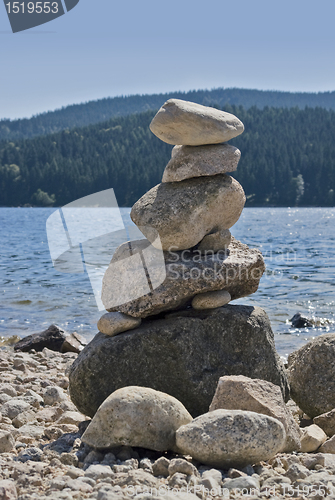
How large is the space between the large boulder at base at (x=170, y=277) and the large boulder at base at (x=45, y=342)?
5.28 m

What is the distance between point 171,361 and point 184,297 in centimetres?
74

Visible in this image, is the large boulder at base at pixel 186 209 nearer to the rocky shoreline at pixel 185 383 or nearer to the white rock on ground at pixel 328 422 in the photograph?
the rocky shoreline at pixel 185 383

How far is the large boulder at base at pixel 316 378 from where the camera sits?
6.17 meters

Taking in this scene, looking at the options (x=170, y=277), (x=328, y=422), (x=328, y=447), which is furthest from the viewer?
(x=170, y=277)

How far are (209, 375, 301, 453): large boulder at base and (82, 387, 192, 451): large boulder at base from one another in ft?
1.68

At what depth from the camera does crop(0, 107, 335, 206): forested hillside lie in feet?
330

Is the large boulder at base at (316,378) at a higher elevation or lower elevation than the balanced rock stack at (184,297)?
lower

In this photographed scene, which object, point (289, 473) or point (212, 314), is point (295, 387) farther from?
point (289, 473)

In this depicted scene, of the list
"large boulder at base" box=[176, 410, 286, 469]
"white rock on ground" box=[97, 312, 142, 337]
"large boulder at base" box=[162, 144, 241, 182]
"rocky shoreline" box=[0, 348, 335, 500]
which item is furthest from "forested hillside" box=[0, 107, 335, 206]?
"large boulder at base" box=[176, 410, 286, 469]

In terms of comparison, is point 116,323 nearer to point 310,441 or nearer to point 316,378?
point 310,441

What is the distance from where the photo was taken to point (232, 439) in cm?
408

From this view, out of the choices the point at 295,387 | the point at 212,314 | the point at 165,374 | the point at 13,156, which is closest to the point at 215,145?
the point at 212,314

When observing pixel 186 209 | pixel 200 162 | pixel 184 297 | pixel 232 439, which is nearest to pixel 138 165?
pixel 200 162

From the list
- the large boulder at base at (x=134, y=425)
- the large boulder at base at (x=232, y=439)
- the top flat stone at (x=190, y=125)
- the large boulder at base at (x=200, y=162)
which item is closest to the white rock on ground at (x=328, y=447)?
the large boulder at base at (x=232, y=439)
